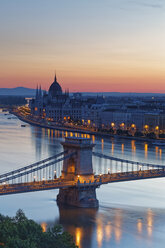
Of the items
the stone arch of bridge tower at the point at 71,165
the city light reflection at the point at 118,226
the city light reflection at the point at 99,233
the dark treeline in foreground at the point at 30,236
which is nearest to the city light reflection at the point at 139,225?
the city light reflection at the point at 118,226

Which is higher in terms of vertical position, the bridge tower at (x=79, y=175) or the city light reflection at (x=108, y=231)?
the bridge tower at (x=79, y=175)

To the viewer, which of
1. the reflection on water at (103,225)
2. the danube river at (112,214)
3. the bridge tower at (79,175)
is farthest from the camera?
the bridge tower at (79,175)

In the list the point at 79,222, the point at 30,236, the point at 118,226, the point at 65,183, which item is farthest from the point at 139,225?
the point at 30,236

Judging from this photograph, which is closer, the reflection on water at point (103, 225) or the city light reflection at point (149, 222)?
the reflection on water at point (103, 225)

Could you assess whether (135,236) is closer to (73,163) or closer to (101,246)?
(101,246)

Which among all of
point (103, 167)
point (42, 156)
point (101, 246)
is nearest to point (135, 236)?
point (101, 246)

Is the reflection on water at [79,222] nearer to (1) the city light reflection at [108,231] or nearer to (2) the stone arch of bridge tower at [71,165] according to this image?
(1) the city light reflection at [108,231]

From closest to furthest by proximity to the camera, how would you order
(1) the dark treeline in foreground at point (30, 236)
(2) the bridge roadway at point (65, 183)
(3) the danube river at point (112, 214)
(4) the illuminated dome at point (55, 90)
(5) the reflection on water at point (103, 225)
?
(1) the dark treeline in foreground at point (30, 236), (5) the reflection on water at point (103, 225), (3) the danube river at point (112, 214), (2) the bridge roadway at point (65, 183), (4) the illuminated dome at point (55, 90)

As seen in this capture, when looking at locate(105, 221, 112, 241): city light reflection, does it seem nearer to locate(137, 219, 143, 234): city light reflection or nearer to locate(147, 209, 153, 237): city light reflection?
locate(137, 219, 143, 234): city light reflection
